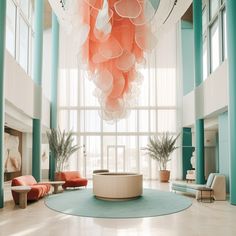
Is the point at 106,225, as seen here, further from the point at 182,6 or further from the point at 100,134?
the point at 100,134

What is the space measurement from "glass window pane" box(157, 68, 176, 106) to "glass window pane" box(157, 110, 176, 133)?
467 millimetres

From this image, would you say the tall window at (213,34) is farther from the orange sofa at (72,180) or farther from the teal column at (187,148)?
the orange sofa at (72,180)

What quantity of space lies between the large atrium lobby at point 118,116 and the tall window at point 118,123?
52 millimetres

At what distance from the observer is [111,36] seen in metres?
3.57

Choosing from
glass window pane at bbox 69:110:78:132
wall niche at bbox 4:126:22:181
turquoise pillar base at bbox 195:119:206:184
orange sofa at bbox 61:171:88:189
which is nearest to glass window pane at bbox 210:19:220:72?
turquoise pillar base at bbox 195:119:206:184

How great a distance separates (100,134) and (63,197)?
310 inches

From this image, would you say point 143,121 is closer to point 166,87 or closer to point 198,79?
point 166,87

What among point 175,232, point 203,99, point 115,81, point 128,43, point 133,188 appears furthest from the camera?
point 203,99

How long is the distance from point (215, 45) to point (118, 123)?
644cm

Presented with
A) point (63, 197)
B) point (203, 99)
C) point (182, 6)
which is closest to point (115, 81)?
point (63, 197)

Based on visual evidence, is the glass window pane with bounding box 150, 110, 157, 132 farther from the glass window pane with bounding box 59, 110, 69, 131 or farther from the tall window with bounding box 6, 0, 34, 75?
the tall window with bounding box 6, 0, 34, 75

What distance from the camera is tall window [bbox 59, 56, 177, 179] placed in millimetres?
16875

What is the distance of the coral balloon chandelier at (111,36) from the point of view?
325cm

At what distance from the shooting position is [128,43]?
11.8 ft
